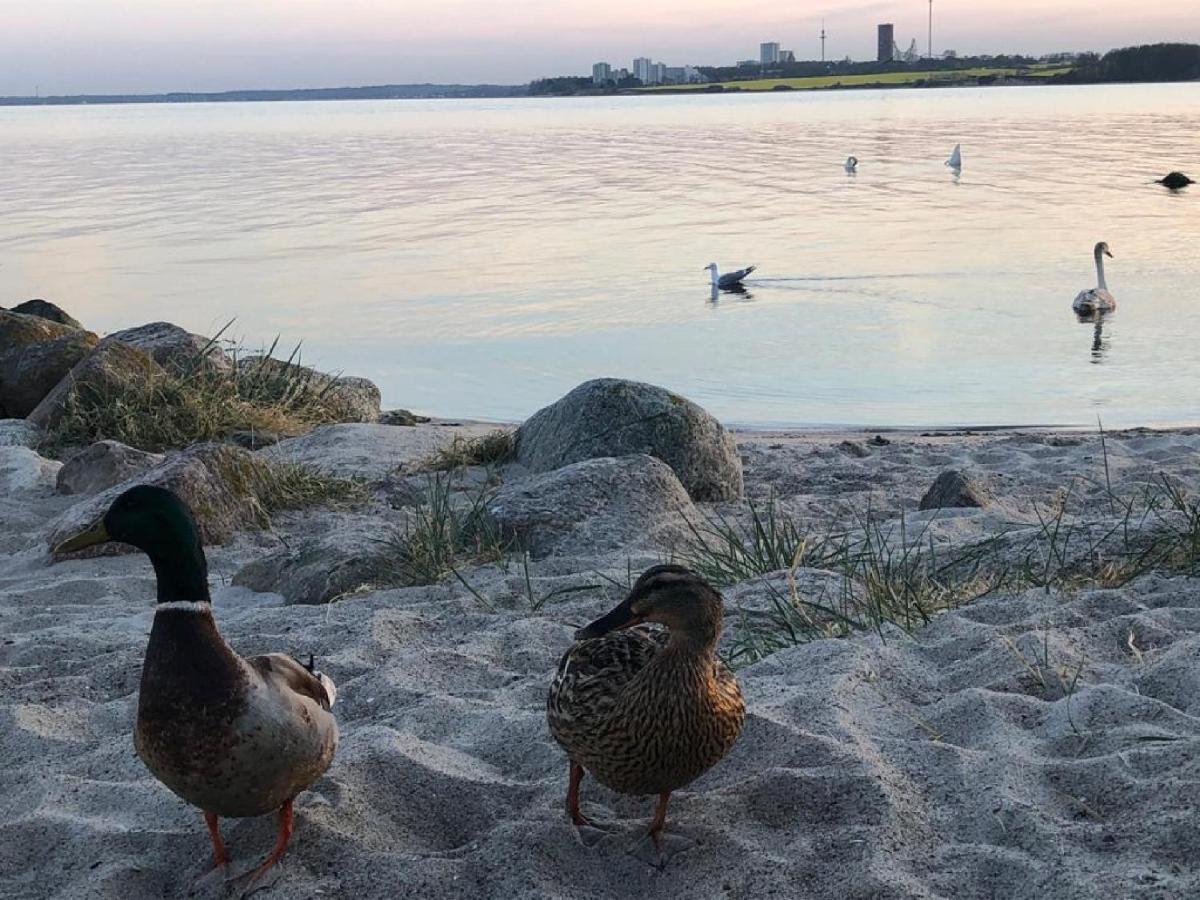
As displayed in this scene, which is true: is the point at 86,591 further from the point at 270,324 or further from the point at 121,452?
the point at 270,324

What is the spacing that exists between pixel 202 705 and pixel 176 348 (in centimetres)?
796

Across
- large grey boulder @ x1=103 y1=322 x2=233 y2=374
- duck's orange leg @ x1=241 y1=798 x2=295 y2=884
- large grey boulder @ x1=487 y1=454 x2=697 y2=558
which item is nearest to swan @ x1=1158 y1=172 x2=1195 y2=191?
large grey boulder @ x1=103 y1=322 x2=233 y2=374

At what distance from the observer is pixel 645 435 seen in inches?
310

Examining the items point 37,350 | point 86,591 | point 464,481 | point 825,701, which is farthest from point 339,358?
point 825,701

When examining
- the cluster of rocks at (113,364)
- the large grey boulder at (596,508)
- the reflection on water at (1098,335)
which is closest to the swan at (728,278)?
the reflection on water at (1098,335)

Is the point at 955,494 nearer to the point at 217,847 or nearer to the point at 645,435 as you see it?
the point at 645,435

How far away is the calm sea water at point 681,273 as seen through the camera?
543 inches

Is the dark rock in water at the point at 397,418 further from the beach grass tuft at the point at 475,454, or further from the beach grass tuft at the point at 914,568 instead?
the beach grass tuft at the point at 914,568

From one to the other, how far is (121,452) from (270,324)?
10.1 metres

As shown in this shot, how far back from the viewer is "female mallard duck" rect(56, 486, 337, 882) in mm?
3129

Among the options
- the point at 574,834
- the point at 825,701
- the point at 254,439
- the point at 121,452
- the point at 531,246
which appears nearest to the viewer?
the point at 574,834

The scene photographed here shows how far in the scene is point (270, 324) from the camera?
17.5 meters

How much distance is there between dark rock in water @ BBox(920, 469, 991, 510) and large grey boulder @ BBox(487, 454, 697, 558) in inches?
57.6

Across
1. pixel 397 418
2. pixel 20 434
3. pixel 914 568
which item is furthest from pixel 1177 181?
pixel 914 568
